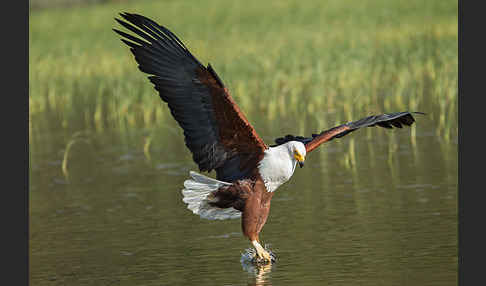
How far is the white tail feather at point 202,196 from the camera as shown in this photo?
340 inches

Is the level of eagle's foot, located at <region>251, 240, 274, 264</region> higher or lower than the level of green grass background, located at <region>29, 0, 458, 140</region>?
lower

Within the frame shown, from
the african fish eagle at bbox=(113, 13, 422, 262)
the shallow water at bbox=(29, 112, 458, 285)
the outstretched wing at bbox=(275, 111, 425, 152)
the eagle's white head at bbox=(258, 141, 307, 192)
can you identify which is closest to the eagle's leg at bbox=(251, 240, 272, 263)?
the african fish eagle at bbox=(113, 13, 422, 262)

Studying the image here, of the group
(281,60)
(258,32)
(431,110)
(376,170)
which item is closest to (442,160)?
(376,170)

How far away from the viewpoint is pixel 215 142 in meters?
8.90

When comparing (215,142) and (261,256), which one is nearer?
(261,256)

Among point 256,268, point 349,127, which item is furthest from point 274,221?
point 256,268

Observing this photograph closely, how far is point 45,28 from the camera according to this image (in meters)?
40.2

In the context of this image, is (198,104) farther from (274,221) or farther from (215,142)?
(274,221)

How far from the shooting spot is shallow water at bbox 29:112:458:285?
827cm

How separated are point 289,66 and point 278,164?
13.4 meters

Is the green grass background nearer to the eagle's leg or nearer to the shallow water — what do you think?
the shallow water

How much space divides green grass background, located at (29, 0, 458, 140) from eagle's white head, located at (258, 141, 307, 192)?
5618mm

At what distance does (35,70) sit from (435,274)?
18.9 metres

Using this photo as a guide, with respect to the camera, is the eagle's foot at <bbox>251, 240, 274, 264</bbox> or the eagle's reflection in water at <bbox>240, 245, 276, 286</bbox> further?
the eagle's foot at <bbox>251, 240, 274, 264</bbox>
